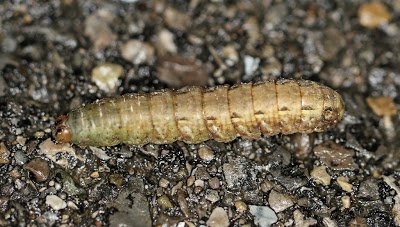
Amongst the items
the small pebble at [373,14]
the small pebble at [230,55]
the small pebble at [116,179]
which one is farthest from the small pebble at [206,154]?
the small pebble at [373,14]

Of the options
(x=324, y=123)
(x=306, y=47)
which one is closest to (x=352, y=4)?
(x=306, y=47)

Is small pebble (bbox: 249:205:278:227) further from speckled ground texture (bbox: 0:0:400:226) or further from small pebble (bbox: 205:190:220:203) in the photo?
small pebble (bbox: 205:190:220:203)

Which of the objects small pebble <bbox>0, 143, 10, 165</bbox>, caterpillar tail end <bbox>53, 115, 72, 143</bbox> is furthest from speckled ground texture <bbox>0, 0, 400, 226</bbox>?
caterpillar tail end <bbox>53, 115, 72, 143</bbox>

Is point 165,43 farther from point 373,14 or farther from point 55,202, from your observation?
point 373,14

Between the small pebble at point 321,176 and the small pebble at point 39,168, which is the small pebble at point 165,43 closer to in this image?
the small pebble at point 39,168

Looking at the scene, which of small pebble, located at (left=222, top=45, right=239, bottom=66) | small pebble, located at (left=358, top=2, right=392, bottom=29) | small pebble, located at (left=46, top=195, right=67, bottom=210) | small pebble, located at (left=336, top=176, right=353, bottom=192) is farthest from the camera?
small pebble, located at (left=358, top=2, right=392, bottom=29)

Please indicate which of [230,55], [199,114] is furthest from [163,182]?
[230,55]
